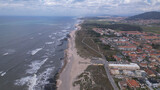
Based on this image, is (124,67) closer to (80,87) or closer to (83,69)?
(83,69)

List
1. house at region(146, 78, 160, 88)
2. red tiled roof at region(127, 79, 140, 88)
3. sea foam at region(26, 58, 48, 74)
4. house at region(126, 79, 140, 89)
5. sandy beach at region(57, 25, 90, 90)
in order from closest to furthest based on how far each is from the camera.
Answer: house at region(126, 79, 140, 89) < red tiled roof at region(127, 79, 140, 88) < house at region(146, 78, 160, 88) < sandy beach at region(57, 25, 90, 90) < sea foam at region(26, 58, 48, 74)

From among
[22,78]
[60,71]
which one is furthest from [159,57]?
[22,78]

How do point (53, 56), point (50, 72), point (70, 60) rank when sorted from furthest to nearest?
1. point (53, 56)
2. point (70, 60)
3. point (50, 72)

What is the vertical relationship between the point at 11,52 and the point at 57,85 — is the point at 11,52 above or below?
above


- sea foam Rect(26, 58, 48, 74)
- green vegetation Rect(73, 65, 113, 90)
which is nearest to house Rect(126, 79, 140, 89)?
green vegetation Rect(73, 65, 113, 90)

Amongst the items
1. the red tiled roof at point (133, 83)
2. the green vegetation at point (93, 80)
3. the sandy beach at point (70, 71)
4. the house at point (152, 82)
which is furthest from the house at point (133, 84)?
the sandy beach at point (70, 71)

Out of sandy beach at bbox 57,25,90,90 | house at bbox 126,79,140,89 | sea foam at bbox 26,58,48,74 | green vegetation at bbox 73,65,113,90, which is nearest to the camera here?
house at bbox 126,79,140,89

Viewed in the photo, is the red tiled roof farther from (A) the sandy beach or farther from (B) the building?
(A) the sandy beach

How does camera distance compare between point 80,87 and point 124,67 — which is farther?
point 124,67

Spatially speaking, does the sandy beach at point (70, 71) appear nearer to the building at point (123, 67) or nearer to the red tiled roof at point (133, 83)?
the building at point (123, 67)
